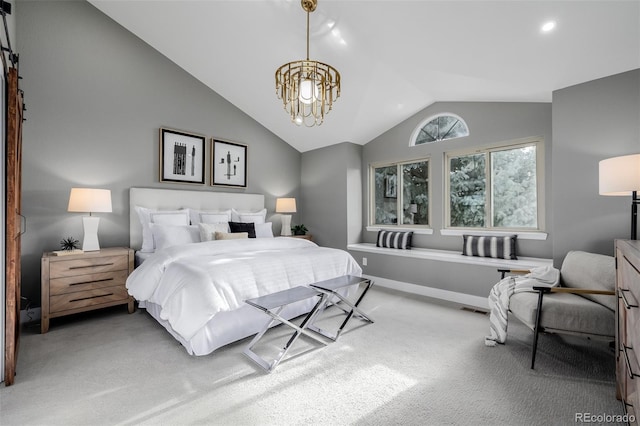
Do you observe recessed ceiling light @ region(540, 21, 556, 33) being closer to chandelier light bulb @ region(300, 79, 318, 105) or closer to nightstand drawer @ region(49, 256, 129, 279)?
chandelier light bulb @ region(300, 79, 318, 105)

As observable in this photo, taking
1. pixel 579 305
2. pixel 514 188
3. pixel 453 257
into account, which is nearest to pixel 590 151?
pixel 514 188

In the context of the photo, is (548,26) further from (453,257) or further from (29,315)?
(29,315)

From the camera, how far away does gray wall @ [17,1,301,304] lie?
309cm

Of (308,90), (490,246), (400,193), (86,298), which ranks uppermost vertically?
(308,90)

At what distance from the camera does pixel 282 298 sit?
7.52 feet

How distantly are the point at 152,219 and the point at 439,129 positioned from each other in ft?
13.5

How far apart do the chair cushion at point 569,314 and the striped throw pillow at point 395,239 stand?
2205mm

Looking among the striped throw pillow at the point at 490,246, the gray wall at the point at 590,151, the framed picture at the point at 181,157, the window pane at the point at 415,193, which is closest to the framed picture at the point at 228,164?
the framed picture at the point at 181,157

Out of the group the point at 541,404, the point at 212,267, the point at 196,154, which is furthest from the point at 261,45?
the point at 541,404

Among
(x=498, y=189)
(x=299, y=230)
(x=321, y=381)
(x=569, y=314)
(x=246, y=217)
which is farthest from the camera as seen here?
(x=299, y=230)

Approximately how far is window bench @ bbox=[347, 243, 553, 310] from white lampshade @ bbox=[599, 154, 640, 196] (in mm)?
1293

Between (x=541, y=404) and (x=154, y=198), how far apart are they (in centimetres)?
428

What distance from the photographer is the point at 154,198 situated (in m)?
3.86

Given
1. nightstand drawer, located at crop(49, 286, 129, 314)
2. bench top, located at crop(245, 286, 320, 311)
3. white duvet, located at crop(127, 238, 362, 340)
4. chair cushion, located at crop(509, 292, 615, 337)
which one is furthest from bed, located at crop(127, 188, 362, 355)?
chair cushion, located at crop(509, 292, 615, 337)
